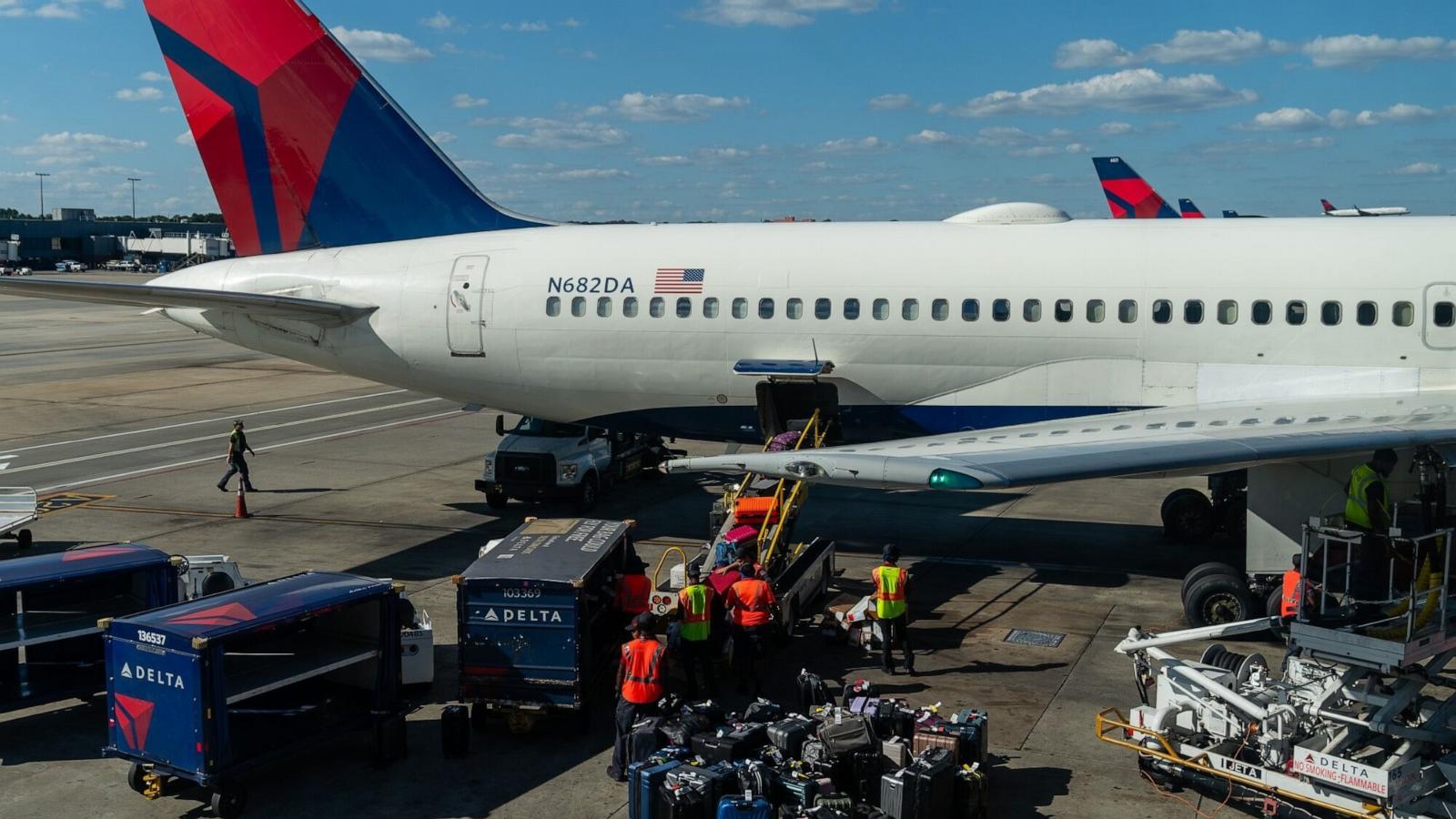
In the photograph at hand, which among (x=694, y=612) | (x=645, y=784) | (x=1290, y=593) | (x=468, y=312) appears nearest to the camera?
(x=645, y=784)

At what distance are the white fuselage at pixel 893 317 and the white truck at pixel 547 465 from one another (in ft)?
6.24

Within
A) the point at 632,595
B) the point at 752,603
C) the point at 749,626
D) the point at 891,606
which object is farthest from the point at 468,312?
the point at 891,606

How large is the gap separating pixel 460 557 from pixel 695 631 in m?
8.51

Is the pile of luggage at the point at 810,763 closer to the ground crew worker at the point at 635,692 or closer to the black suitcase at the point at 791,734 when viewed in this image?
the black suitcase at the point at 791,734

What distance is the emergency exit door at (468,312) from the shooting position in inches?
859

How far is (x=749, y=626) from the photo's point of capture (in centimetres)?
1438

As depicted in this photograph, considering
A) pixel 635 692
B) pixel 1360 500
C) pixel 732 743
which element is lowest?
pixel 732 743

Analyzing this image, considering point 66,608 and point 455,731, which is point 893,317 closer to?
point 455,731

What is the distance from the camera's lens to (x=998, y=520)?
24.3 meters

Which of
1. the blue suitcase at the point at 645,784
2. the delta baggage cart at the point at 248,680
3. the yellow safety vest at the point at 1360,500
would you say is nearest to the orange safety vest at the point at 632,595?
the delta baggage cart at the point at 248,680

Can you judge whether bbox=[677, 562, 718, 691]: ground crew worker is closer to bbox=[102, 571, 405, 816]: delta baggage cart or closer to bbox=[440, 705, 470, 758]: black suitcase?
bbox=[440, 705, 470, 758]: black suitcase

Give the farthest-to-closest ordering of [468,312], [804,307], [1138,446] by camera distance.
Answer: [468,312]
[804,307]
[1138,446]

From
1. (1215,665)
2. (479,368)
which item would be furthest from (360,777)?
(479,368)

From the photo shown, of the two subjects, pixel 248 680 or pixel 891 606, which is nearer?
pixel 248 680
